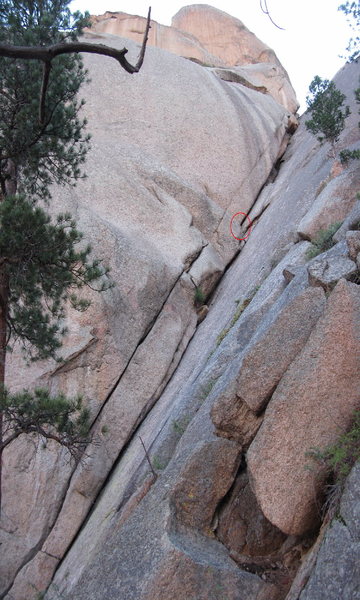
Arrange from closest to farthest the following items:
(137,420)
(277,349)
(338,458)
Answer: (338,458)
(277,349)
(137,420)

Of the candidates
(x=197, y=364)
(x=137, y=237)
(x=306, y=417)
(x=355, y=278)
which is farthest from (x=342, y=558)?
(x=137, y=237)

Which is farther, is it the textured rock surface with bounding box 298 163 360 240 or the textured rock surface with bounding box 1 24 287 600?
the textured rock surface with bounding box 1 24 287 600

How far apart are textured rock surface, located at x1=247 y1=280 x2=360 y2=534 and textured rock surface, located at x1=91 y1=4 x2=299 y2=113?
1923cm

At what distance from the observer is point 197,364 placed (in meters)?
11.6

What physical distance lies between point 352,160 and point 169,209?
5141 mm

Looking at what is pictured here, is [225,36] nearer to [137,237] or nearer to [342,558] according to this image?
[137,237]

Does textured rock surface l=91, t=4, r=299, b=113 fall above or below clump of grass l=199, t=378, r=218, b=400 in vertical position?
above

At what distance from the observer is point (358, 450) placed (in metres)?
5.88

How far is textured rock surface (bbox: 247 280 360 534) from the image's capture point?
6.21 meters

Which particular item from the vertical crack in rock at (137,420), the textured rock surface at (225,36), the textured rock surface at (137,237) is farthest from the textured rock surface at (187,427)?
the textured rock surface at (225,36)

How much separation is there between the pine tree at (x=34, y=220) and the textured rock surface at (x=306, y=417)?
307cm

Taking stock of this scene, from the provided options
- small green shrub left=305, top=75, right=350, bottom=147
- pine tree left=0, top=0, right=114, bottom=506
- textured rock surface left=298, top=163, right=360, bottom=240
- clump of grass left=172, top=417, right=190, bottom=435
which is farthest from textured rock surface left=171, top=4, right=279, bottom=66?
clump of grass left=172, top=417, right=190, bottom=435

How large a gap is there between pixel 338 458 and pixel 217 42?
3179 centimetres

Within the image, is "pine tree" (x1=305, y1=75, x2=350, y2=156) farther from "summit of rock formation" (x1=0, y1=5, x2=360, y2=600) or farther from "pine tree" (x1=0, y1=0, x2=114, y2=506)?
"pine tree" (x1=0, y1=0, x2=114, y2=506)
